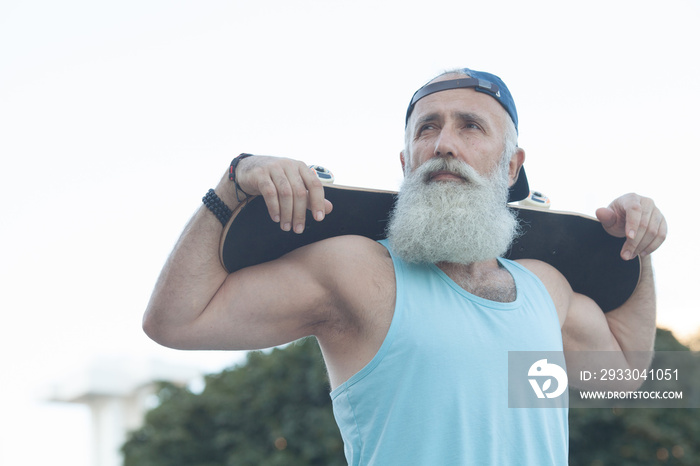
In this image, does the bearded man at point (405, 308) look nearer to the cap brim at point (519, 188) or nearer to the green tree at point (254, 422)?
the cap brim at point (519, 188)

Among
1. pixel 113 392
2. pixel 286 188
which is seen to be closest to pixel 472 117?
pixel 286 188

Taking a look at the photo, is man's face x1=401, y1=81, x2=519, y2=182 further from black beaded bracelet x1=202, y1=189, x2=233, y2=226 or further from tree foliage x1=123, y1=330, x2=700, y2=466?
tree foliage x1=123, y1=330, x2=700, y2=466

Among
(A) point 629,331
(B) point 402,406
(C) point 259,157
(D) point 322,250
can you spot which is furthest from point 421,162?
(A) point 629,331

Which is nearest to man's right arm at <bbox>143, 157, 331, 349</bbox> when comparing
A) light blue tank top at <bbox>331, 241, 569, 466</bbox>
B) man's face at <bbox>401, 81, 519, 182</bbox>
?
light blue tank top at <bbox>331, 241, 569, 466</bbox>

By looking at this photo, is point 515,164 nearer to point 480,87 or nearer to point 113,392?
point 480,87

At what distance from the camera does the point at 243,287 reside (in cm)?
212

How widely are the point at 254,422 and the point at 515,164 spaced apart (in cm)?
988

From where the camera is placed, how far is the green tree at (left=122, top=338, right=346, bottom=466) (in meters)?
10.8

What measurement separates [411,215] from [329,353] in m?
0.56

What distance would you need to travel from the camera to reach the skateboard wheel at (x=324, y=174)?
7.18 feet

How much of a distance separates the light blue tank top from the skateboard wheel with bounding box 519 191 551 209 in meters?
0.74

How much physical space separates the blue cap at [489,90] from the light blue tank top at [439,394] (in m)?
0.83

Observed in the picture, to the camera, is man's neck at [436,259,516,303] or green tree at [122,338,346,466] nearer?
man's neck at [436,259,516,303]

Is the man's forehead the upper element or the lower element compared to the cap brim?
→ upper
